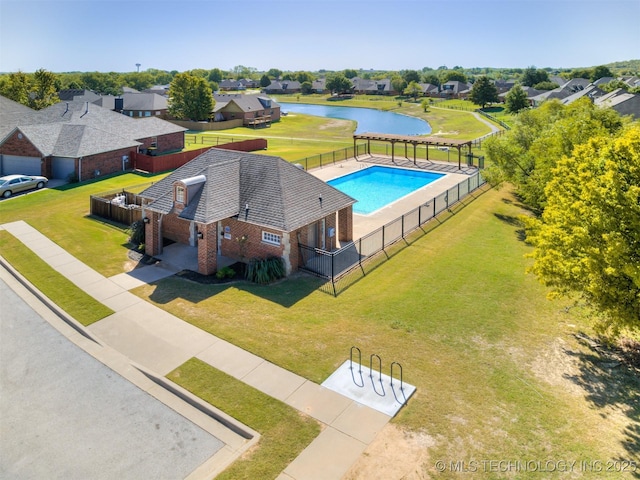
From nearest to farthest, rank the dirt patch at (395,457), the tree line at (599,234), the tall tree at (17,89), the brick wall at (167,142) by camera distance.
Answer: the dirt patch at (395,457) < the tree line at (599,234) < the brick wall at (167,142) < the tall tree at (17,89)

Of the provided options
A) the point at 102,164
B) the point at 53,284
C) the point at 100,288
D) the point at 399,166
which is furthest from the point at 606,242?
the point at 102,164

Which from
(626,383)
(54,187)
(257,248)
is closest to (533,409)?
(626,383)

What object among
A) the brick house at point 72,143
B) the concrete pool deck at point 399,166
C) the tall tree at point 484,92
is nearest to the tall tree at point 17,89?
the brick house at point 72,143

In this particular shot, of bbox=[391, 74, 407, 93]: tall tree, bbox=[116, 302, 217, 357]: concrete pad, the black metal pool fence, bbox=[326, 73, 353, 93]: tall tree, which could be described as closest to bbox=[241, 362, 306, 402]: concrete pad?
bbox=[116, 302, 217, 357]: concrete pad

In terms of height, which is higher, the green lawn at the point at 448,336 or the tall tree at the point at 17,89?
the tall tree at the point at 17,89

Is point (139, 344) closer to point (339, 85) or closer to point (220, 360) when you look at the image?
point (220, 360)

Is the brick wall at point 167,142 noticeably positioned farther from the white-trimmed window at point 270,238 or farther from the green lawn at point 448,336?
the green lawn at point 448,336

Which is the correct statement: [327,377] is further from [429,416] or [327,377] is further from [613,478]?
[613,478]
